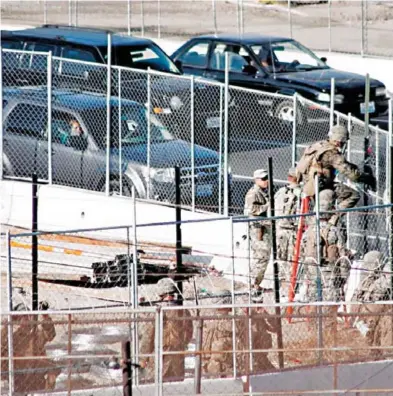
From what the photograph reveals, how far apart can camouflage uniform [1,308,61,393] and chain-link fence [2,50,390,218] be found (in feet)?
15.7

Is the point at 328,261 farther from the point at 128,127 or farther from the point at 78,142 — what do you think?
the point at 78,142

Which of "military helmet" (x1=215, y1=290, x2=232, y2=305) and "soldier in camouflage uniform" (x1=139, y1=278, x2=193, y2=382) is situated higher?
"military helmet" (x1=215, y1=290, x2=232, y2=305)

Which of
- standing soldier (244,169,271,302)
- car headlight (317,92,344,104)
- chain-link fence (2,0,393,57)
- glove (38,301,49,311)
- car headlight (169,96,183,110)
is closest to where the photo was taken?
glove (38,301,49,311)

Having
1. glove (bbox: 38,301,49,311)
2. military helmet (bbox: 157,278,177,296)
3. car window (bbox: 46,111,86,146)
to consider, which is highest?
car window (bbox: 46,111,86,146)

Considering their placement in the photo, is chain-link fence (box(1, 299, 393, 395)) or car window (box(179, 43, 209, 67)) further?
car window (box(179, 43, 209, 67))

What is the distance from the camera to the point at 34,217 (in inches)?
602

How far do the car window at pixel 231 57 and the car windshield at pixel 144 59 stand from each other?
1.55 m

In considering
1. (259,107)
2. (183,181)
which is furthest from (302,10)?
(183,181)

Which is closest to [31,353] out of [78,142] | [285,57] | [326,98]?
[78,142]

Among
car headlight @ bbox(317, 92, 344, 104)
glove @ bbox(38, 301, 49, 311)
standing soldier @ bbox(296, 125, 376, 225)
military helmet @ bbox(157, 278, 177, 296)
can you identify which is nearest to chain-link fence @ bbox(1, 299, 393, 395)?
glove @ bbox(38, 301, 49, 311)

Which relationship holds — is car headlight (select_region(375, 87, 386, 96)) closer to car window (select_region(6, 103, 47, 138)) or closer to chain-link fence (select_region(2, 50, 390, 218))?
chain-link fence (select_region(2, 50, 390, 218))

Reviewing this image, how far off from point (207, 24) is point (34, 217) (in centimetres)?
1994

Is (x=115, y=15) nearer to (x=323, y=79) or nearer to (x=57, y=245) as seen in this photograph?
(x=323, y=79)

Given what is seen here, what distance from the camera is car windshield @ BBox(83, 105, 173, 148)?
18.8m
